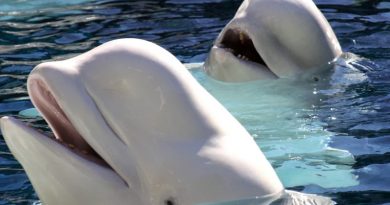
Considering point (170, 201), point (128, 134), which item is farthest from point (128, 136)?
point (170, 201)

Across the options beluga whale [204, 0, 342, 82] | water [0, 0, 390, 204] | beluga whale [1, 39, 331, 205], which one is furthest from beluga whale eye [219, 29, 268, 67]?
beluga whale [1, 39, 331, 205]

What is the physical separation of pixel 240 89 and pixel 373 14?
3366 mm

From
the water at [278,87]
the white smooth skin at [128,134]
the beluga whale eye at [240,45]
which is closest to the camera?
the white smooth skin at [128,134]

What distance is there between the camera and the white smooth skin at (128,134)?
3.81 meters

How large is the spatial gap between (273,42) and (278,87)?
0.33 m

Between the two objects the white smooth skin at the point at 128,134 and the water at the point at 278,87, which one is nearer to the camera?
the white smooth skin at the point at 128,134

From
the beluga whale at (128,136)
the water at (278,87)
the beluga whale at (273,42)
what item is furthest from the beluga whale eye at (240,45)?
the beluga whale at (128,136)

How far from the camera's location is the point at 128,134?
3.84m

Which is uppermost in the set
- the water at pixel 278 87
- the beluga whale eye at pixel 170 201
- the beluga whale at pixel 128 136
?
the beluga whale at pixel 128 136

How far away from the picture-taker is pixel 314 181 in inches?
200

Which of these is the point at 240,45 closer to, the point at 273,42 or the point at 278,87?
the point at 273,42

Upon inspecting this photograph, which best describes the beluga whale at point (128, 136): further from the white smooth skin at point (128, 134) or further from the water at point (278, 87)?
the water at point (278, 87)

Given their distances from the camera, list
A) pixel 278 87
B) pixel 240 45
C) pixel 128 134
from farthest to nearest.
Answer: pixel 240 45 → pixel 278 87 → pixel 128 134

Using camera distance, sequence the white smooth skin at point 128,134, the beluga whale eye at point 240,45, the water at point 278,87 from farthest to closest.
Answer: the beluga whale eye at point 240,45 → the water at point 278,87 → the white smooth skin at point 128,134
